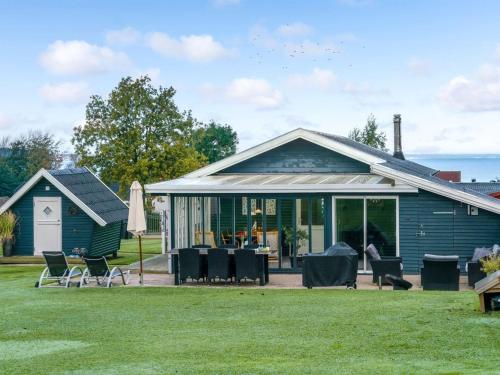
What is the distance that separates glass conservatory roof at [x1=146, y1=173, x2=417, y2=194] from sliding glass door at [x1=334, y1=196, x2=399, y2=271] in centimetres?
51

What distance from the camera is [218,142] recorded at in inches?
3354

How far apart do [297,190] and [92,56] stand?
11846mm

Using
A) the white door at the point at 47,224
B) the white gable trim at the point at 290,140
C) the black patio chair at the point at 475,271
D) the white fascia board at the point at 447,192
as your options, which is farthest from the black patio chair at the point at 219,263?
the white door at the point at 47,224

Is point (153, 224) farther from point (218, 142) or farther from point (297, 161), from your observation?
point (218, 142)

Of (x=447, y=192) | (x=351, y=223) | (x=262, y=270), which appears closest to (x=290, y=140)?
(x=351, y=223)

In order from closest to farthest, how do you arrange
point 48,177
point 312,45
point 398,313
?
point 398,313 → point 312,45 → point 48,177

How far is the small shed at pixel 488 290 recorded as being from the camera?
1278 centimetres

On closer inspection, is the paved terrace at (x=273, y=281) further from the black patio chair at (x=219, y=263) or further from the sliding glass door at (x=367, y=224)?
the sliding glass door at (x=367, y=224)

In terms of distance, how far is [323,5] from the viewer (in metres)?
25.8

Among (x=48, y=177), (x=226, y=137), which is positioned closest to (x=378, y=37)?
(x=48, y=177)

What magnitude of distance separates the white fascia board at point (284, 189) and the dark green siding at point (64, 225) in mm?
5143

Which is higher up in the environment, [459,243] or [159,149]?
[159,149]

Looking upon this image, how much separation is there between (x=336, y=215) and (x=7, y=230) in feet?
35.4

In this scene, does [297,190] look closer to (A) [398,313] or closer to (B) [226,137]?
(A) [398,313]
